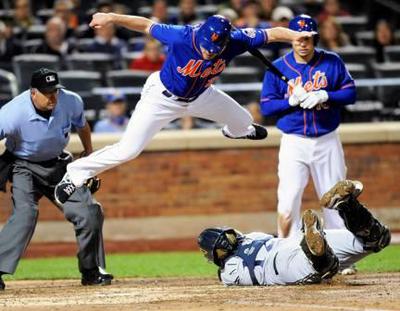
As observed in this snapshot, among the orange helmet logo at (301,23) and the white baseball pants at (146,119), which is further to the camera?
the orange helmet logo at (301,23)

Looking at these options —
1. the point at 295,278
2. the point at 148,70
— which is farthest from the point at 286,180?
the point at 148,70

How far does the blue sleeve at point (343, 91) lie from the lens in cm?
1002

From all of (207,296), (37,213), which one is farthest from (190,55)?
(207,296)

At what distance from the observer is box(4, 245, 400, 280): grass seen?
1085 centimetres

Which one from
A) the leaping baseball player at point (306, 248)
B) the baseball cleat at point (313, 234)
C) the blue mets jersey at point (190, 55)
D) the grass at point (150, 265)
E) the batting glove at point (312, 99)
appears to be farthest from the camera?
the grass at point (150, 265)

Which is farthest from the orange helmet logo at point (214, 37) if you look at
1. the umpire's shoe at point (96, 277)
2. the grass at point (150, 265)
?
the grass at point (150, 265)

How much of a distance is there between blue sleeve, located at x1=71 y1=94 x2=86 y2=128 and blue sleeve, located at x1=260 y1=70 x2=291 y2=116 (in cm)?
179

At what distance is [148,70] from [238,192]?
2.21 meters

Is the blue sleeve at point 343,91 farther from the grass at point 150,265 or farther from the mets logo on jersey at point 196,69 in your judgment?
the grass at point 150,265

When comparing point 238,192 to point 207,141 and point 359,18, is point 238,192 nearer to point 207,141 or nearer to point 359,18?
point 207,141

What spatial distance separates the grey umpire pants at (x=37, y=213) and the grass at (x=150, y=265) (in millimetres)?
1435

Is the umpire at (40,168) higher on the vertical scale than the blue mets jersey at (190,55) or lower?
lower

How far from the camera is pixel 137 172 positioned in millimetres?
14742

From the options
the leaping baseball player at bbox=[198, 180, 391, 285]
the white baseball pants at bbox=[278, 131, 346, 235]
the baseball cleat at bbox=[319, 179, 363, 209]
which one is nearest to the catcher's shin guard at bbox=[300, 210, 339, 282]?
the leaping baseball player at bbox=[198, 180, 391, 285]
